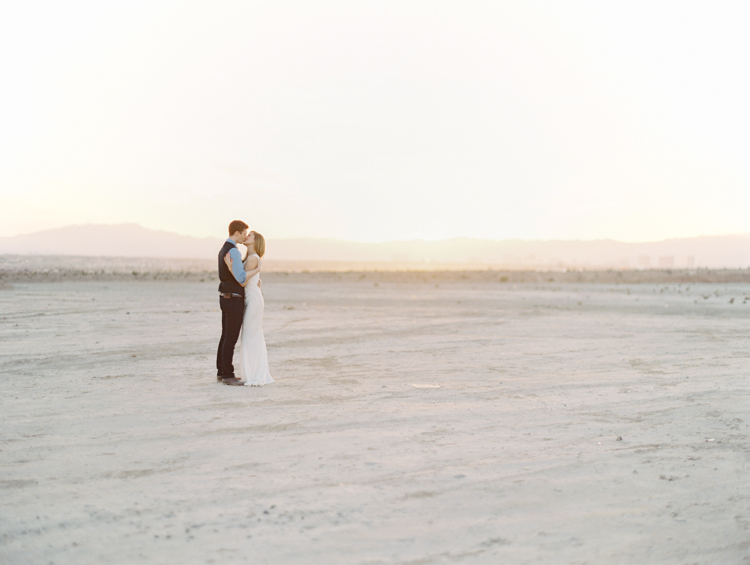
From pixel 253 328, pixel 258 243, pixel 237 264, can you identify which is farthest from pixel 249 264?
pixel 253 328

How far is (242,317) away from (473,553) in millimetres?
5782

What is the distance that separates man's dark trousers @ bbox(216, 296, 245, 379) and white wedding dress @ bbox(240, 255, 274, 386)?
103 millimetres

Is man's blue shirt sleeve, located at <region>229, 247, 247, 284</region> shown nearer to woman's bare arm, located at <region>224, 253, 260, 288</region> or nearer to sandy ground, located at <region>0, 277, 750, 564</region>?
woman's bare arm, located at <region>224, 253, 260, 288</region>

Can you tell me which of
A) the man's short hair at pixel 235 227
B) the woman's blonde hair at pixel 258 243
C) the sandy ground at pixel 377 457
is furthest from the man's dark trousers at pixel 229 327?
the man's short hair at pixel 235 227

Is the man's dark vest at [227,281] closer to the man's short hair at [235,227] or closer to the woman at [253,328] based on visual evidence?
the woman at [253,328]

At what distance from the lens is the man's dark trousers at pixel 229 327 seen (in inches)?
333

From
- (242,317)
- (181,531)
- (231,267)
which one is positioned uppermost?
Result: (231,267)

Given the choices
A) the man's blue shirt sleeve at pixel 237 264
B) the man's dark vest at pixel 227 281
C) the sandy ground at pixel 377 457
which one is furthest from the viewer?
the man's dark vest at pixel 227 281

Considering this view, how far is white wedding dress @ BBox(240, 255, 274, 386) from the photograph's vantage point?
8.35 m

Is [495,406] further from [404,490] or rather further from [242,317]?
[242,317]

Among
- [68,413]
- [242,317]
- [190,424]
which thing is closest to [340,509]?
[190,424]

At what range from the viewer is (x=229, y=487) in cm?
443

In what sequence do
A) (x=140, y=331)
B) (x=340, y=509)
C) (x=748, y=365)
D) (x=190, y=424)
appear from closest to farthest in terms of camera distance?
(x=340, y=509) → (x=190, y=424) → (x=748, y=365) → (x=140, y=331)

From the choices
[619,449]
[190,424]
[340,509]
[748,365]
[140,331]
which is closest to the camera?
[340,509]
